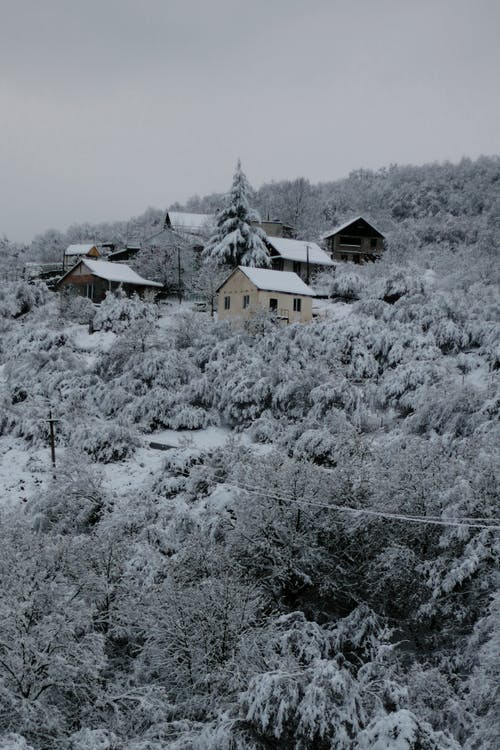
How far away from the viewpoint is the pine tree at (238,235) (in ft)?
164

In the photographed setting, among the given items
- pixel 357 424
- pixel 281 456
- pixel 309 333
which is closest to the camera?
pixel 281 456

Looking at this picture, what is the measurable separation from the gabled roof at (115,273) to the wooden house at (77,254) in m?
12.5

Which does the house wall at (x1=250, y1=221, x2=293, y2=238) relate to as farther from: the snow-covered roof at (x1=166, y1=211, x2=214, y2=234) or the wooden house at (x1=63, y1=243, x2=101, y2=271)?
the wooden house at (x1=63, y1=243, x2=101, y2=271)

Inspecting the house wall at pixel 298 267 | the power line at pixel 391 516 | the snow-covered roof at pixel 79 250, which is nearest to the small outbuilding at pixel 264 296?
the house wall at pixel 298 267

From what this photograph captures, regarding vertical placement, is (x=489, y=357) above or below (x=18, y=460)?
above

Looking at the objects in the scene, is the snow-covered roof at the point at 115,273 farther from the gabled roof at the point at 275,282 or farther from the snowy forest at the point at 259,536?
the snowy forest at the point at 259,536

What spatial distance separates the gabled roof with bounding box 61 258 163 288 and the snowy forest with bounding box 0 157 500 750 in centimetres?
1103

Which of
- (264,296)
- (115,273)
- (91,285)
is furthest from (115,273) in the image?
(264,296)

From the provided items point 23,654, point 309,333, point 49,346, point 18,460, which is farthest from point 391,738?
point 49,346

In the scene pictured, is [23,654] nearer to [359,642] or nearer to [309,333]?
[359,642]

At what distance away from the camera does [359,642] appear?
14898 millimetres

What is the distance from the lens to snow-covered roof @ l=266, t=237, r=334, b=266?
53594mm

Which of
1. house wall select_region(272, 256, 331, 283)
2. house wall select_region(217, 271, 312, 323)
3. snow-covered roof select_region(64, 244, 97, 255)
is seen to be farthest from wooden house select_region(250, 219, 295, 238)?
house wall select_region(217, 271, 312, 323)

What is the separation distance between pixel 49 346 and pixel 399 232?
45.1 m
